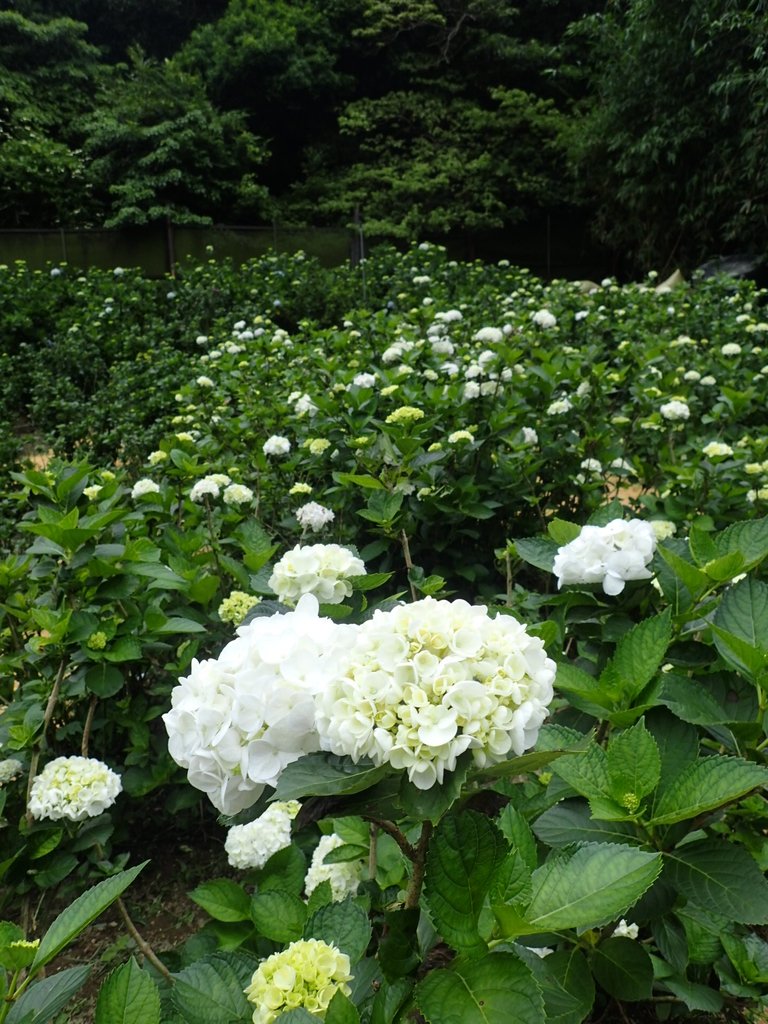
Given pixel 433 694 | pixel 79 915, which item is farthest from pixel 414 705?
pixel 79 915

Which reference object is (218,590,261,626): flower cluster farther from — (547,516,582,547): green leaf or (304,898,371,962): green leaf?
(304,898,371,962): green leaf

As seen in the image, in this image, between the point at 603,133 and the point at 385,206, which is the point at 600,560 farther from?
the point at 385,206

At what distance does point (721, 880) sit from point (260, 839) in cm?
84

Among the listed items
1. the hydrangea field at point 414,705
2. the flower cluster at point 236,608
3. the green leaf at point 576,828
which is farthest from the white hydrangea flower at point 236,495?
the green leaf at point 576,828

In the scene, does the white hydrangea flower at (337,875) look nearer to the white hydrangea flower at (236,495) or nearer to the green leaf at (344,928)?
the green leaf at (344,928)

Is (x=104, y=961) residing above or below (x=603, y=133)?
below

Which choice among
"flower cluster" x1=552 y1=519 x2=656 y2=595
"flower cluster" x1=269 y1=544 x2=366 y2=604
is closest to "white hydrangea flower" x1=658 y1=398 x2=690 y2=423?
"flower cluster" x1=552 y1=519 x2=656 y2=595

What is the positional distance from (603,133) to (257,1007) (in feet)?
44.9

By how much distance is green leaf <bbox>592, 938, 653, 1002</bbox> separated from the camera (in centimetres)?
89

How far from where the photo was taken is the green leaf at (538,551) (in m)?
1.27

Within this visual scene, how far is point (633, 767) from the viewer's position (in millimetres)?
811

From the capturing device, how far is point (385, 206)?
552 inches

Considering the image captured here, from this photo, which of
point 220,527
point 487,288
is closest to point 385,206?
point 487,288

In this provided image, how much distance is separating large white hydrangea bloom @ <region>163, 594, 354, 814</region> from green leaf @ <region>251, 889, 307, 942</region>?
0.28 metres
